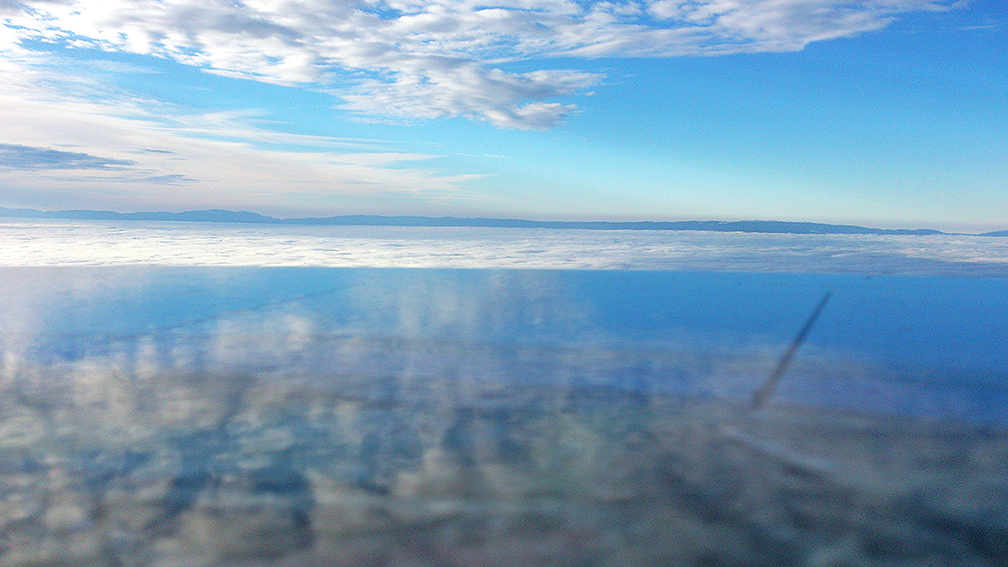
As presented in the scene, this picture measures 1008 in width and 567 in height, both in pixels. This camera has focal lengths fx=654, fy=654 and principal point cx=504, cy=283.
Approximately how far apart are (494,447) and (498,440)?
0.11 metres

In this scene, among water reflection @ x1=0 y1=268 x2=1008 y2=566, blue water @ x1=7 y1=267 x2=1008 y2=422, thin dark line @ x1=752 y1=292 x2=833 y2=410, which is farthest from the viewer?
blue water @ x1=7 y1=267 x2=1008 y2=422

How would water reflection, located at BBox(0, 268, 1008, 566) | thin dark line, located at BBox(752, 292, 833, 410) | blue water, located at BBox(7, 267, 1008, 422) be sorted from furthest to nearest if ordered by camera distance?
1. blue water, located at BBox(7, 267, 1008, 422)
2. thin dark line, located at BBox(752, 292, 833, 410)
3. water reflection, located at BBox(0, 268, 1008, 566)

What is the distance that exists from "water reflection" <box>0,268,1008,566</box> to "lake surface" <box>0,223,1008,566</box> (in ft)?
0.05

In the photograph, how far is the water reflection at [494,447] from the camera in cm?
222

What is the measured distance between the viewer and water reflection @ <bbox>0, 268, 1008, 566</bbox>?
7.29 feet

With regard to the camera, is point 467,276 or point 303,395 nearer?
point 303,395

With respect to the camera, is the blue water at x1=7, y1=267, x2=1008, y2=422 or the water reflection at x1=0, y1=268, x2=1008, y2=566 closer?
the water reflection at x1=0, y1=268, x2=1008, y2=566

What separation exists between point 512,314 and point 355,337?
7.50ft

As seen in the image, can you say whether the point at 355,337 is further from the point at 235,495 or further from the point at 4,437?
the point at 235,495

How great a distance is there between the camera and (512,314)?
8.07 m

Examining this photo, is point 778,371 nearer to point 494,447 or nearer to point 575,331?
point 575,331

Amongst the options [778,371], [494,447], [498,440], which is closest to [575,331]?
[778,371]

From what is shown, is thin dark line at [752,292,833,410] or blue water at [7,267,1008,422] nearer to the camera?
thin dark line at [752,292,833,410]

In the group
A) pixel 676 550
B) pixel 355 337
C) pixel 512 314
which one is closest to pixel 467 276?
pixel 512 314
